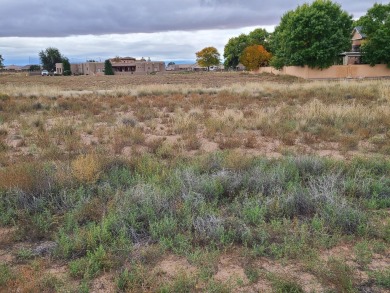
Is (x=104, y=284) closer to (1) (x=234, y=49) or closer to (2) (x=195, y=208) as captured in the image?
(2) (x=195, y=208)

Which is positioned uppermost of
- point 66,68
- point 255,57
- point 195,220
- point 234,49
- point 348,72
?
point 234,49

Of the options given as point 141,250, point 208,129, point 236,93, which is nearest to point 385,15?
point 236,93

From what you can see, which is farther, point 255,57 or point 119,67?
point 119,67

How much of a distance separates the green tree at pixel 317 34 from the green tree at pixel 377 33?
2.27 metres

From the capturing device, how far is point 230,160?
A: 258 inches

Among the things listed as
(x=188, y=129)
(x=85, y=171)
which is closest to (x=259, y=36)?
(x=188, y=129)

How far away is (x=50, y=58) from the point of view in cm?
11012

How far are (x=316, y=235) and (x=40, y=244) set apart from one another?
3261mm

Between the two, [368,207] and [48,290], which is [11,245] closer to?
[48,290]

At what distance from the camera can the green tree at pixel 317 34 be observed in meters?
40.5

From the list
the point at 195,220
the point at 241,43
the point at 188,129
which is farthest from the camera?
the point at 241,43

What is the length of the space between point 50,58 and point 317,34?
91.5 metres

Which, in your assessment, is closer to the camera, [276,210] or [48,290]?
[48,290]

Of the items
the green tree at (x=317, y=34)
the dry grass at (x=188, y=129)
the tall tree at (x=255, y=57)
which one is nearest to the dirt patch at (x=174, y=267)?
the dry grass at (x=188, y=129)
